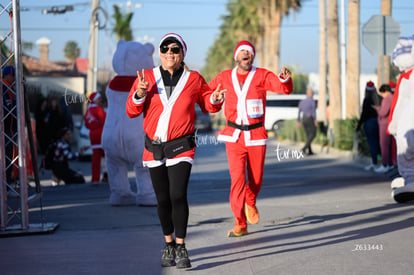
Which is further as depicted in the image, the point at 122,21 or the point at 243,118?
the point at 122,21

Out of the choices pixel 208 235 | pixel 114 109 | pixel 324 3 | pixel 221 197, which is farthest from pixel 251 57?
pixel 324 3

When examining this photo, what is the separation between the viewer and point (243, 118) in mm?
8242

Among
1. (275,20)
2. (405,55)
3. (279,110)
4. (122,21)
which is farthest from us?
(122,21)

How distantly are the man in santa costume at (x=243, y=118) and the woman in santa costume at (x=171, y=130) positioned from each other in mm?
1458

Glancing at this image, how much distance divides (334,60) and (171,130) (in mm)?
22413

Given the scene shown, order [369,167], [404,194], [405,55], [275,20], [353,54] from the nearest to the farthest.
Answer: [404,194], [405,55], [369,167], [353,54], [275,20]

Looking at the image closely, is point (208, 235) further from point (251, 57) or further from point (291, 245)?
point (251, 57)

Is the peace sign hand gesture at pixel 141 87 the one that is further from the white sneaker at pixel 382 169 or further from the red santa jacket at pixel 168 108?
the white sneaker at pixel 382 169

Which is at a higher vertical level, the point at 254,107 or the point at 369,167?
the point at 254,107

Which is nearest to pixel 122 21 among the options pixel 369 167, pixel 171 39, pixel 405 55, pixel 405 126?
pixel 369 167

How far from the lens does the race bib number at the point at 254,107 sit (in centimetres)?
820

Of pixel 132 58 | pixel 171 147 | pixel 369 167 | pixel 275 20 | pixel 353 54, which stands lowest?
pixel 369 167

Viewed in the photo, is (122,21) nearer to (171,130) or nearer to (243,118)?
(243,118)

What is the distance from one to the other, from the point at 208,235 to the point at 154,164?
6.29ft
